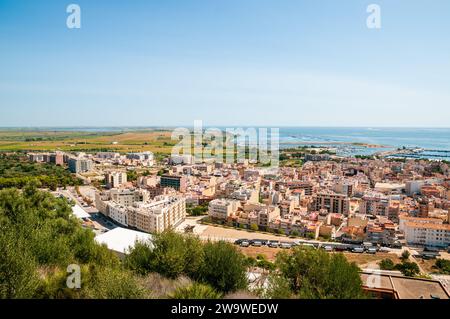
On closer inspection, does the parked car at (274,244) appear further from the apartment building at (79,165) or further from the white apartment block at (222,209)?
the apartment building at (79,165)

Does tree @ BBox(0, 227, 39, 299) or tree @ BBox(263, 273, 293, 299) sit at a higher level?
tree @ BBox(0, 227, 39, 299)

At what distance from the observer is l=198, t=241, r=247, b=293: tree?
2887 mm

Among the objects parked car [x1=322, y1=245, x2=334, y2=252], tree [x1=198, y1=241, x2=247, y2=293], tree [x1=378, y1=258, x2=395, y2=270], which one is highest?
tree [x1=198, y1=241, x2=247, y2=293]

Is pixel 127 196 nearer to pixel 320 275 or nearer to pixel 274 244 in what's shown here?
pixel 274 244

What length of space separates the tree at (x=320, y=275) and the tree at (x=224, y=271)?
1.47 ft

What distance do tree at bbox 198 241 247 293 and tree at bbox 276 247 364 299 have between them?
449 millimetres

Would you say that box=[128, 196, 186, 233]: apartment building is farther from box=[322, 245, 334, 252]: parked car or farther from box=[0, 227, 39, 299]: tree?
box=[0, 227, 39, 299]: tree

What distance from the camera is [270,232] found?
8.93 metres

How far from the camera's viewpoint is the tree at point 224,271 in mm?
2887

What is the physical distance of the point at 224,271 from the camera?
2936 mm

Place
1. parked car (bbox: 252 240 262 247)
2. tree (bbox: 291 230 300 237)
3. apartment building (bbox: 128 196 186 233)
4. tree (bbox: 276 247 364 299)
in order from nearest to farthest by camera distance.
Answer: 1. tree (bbox: 276 247 364 299)
2. parked car (bbox: 252 240 262 247)
3. apartment building (bbox: 128 196 186 233)
4. tree (bbox: 291 230 300 237)

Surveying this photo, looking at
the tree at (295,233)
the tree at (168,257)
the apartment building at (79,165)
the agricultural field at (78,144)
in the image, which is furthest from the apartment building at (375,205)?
the agricultural field at (78,144)

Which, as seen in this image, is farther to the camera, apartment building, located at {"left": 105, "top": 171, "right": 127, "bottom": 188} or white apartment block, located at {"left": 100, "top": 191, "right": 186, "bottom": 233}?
apartment building, located at {"left": 105, "top": 171, "right": 127, "bottom": 188}

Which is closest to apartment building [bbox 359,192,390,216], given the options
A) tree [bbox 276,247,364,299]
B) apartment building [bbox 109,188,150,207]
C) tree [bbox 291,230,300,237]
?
tree [bbox 291,230,300,237]
